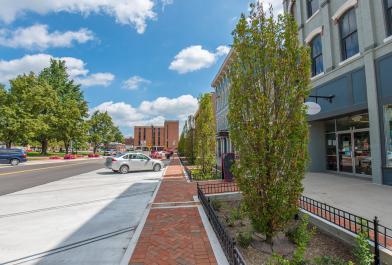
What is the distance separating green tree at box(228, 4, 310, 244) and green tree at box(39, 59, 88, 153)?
159 feet

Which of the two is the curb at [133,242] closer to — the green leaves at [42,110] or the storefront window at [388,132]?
the storefront window at [388,132]

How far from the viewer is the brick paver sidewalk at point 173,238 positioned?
4.27m

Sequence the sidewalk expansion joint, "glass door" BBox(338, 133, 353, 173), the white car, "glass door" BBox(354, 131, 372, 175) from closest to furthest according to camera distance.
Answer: the sidewalk expansion joint < "glass door" BBox(354, 131, 372, 175) < "glass door" BBox(338, 133, 353, 173) < the white car

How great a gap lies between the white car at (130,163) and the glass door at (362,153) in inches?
553

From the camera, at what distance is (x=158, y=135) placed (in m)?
133

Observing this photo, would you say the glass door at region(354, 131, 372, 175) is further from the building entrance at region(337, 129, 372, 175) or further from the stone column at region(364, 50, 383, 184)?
the stone column at region(364, 50, 383, 184)

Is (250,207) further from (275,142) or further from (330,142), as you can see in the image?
(330,142)

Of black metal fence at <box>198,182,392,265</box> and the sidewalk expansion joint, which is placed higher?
black metal fence at <box>198,182,392,265</box>

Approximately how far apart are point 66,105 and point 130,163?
3942cm

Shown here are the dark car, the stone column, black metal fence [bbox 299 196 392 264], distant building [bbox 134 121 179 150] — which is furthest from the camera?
distant building [bbox 134 121 179 150]

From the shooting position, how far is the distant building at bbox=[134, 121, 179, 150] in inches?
4931

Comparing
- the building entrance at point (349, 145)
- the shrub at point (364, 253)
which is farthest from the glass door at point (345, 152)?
the shrub at point (364, 253)

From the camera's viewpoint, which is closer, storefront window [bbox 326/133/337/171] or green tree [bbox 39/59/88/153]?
storefront window [bbox 326/133/337/171]

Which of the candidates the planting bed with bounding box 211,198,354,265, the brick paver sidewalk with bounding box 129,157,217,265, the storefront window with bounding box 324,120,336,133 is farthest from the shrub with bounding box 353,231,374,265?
the storefront window with bounding box 324,120,336,133
